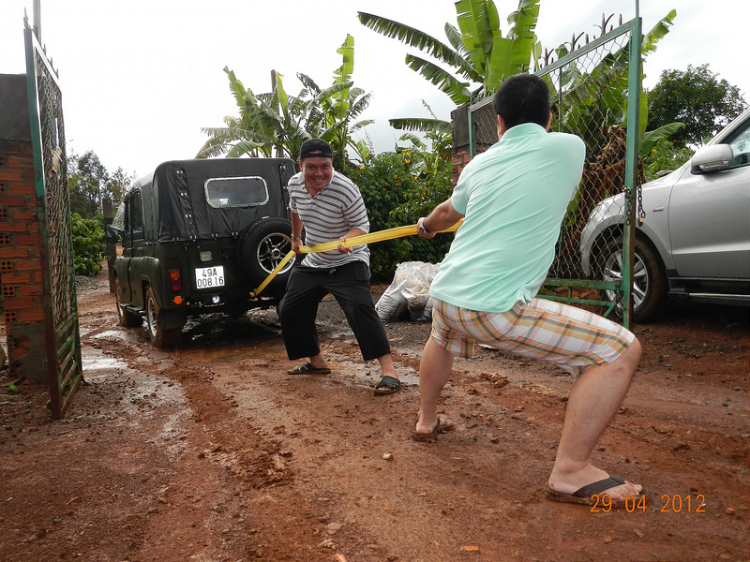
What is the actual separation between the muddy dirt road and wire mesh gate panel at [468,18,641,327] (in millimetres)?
848

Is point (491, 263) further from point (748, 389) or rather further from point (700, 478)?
point (748, 389)

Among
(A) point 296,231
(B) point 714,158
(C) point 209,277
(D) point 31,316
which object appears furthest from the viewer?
(C) point 209,277

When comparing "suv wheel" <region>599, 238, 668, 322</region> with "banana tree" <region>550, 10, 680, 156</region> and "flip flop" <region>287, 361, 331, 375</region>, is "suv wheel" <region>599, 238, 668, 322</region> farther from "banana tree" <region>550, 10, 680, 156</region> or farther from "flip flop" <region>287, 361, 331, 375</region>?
"flip flop" <region>287, 361, 331, 375</region>

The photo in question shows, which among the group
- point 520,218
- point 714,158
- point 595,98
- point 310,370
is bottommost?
point 310,370

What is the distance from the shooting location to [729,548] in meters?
1.87

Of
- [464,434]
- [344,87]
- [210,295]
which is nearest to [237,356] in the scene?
[210,295]

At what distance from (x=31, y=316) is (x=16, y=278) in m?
0.37

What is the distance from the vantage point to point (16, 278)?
4.79 metres

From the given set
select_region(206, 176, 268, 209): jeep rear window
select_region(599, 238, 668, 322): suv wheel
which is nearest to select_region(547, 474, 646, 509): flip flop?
select_region(599, 238, 668, 322): suv wheel

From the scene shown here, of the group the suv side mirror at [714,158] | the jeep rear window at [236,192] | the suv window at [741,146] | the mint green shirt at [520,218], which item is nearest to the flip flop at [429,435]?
the mint green shirt at [520,218]

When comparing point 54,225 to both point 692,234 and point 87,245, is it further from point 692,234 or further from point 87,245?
point 87,245

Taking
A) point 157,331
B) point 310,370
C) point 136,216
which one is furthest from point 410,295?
point 136,216

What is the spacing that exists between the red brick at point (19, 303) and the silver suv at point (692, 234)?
16.5 ft

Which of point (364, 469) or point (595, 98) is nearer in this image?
point (364, 469)
